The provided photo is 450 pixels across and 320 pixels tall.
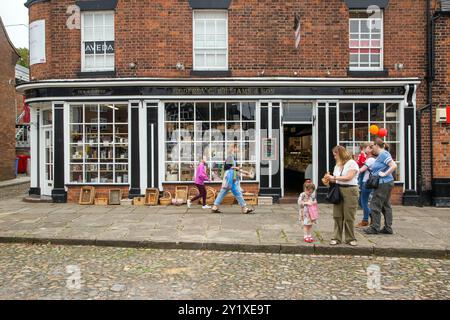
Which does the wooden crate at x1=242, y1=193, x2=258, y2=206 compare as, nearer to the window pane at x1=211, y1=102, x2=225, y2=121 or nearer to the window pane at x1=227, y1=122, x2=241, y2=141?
the window pane at x1=227, y1=122, x2=241, y2=141

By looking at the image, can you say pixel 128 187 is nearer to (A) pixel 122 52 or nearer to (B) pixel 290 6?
(A) pixel 122 52

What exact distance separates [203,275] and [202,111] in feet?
25.6

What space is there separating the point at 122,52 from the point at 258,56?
158 inches

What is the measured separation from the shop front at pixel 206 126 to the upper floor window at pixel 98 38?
0.86 metres

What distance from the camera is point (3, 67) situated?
73.7ft

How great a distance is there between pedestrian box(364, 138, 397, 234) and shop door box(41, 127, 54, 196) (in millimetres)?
9889

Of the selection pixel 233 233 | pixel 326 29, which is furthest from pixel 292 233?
pixel 326 29

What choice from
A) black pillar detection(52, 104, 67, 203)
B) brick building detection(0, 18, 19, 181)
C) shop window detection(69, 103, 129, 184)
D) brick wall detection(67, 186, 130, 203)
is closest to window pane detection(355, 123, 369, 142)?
shop window detection(69, 103, 129, 184)

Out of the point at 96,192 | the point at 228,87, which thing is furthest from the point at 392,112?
the point at 96,192

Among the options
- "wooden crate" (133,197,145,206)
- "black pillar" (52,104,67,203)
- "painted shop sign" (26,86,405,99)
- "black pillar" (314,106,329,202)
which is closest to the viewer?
"wooden crate" (133,197,145,206)

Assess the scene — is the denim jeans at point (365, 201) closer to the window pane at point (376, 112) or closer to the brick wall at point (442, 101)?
the window pane at point (376, 112)

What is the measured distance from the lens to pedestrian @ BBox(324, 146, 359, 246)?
8.04m

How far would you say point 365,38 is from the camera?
13.7 m

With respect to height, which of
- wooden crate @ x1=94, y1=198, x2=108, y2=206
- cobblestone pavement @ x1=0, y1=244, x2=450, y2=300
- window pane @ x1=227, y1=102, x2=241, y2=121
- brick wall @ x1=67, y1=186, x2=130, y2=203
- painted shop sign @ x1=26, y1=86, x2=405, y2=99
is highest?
painted shop sign @ x1=26, y1=86, x2=405, y2=99
